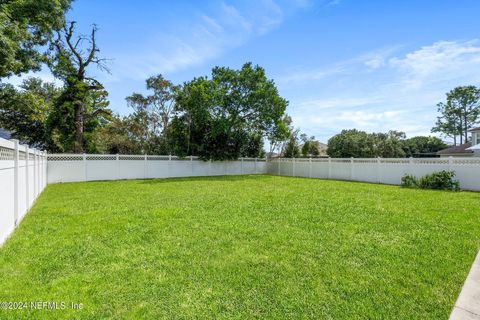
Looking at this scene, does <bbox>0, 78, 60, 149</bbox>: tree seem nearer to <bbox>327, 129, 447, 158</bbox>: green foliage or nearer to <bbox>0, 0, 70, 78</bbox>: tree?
<bbox>0, 0, 70, 78</bbox>: tree

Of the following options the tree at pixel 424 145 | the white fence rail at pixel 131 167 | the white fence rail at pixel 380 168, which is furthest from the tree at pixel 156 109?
the tree at pixel 424 145

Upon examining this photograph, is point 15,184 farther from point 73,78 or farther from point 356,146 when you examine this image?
point 356,146

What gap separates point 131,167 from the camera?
1452 centimetres

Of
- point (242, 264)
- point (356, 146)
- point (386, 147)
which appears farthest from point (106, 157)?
point (386, 147)

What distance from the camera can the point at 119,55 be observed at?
50.7 feet

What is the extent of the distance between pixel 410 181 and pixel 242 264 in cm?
1031

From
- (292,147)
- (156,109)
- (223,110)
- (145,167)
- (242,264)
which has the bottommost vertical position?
(242,264)

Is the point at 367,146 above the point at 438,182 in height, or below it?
above

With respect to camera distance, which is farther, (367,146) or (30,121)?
(367,146)

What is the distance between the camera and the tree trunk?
15156mm

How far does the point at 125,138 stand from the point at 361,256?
22205 millimetres

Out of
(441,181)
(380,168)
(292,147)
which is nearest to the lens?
(441,181)

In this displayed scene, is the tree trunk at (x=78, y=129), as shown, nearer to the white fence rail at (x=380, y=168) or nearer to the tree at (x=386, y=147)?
the white fence rail at (x=380, y=168)

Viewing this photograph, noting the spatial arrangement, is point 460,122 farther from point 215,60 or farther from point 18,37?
point 18,37
